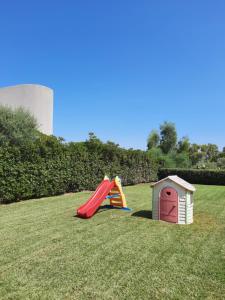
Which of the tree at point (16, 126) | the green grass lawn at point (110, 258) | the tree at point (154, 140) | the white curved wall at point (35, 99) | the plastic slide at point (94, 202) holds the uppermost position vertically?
the white curved wall at point (35, 99)

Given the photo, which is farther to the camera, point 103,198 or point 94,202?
point 103,198

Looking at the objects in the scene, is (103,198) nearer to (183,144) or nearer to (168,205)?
(168,205)

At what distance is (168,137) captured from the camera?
36.3 m

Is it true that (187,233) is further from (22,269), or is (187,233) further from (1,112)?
(1,112)

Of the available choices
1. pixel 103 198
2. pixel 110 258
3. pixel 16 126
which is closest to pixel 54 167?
pixel 103 198

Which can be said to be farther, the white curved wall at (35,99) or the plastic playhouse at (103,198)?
the white curved wall at (35,99)

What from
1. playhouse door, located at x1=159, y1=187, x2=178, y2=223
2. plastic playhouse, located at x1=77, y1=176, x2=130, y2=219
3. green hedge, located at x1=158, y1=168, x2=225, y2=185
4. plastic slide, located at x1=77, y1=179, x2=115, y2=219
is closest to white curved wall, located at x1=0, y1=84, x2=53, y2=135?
green hedge, located at x1=158, y1=168, x2=225, y2=185

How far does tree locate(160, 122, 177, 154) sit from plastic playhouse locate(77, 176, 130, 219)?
95.2 feet

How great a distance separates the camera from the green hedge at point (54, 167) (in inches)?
348

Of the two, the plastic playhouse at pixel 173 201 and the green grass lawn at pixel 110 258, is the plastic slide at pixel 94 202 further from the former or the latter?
the plastic playhouse at pixel 173 201

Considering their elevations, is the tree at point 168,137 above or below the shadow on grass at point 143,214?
above

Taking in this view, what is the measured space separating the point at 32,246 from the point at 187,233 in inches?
121

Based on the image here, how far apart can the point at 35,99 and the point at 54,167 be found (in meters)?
19.0

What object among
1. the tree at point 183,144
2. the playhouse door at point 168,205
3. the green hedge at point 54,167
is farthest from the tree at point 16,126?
the tree at point 183,144
